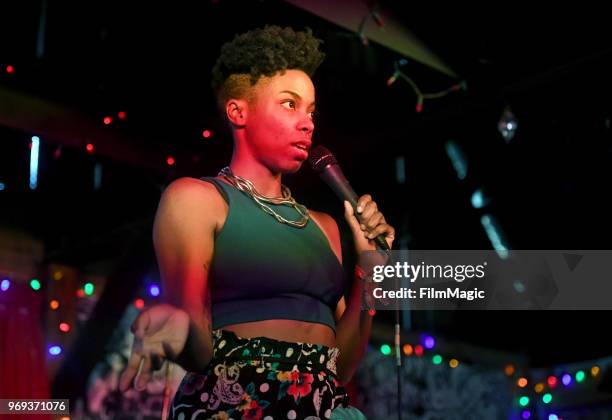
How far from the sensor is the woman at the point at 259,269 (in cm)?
179

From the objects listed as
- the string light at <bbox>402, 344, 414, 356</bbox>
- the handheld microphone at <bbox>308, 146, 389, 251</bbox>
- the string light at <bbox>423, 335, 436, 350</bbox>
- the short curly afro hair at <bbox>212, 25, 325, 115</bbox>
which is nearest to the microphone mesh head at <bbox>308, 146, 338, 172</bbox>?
the handheld microphone at <bbox>308, 146, 389, 251</bbox>

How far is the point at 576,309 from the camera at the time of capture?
595 cm

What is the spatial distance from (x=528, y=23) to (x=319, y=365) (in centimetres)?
229

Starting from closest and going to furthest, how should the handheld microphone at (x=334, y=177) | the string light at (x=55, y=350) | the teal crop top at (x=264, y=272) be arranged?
the teal crop top at (x=264, y=272)
the handheld microphone at (x=334, y=177)
the string light at (x=55, y=350)

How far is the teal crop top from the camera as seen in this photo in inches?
73.7

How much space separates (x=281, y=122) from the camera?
205 centimetres

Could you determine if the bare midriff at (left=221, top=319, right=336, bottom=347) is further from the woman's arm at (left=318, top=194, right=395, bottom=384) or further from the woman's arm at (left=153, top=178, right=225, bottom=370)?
the woman's arm at (left=318, top=194, right=395, bottom=384)

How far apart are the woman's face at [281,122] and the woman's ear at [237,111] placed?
19 millimetres

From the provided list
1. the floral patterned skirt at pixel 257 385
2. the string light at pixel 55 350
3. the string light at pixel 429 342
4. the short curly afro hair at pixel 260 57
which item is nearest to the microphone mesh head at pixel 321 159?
the short curly afro hair at pixel 260 57

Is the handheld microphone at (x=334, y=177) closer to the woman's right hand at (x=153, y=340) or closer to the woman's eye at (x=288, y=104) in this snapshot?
the woman's eye at (x=288, y=104)

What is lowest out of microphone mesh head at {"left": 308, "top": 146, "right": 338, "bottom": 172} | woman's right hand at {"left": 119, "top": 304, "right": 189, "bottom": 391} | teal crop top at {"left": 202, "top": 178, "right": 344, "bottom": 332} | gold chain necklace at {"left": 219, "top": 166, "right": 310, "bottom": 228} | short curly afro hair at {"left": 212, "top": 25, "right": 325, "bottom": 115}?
woman's right hand at {"left": 119, "top": 304, "right": 189, "bottom": 391}

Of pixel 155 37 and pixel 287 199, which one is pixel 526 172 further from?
pixel 287 199

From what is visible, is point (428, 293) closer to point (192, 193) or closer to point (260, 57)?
point (260, 57)

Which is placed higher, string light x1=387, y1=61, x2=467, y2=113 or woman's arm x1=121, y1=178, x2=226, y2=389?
string light x1=387, y1=61, x2=467, y2=113
